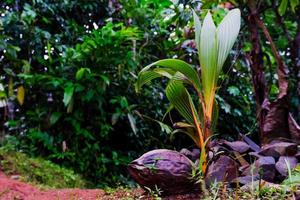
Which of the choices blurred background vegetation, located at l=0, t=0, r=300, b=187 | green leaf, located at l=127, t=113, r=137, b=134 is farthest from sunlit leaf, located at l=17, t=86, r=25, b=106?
green leaf, located at l=127, t=113, r=137, b=134

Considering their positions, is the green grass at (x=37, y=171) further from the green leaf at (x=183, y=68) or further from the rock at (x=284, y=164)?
the rock at (x=284, y=164)

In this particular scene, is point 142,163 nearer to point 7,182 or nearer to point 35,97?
point 7,182

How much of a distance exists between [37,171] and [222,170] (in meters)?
1.32

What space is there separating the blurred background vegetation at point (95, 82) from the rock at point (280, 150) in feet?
2.17

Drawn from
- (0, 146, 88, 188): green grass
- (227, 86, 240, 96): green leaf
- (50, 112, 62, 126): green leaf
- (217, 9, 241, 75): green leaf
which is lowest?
(0, 146, 88, 188): green grass

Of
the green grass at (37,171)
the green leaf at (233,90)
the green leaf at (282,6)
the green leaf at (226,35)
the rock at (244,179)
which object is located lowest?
the green grass at (37,171)

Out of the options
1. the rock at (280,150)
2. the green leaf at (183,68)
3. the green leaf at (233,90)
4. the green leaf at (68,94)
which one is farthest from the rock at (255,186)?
the green leaf at (233,90)

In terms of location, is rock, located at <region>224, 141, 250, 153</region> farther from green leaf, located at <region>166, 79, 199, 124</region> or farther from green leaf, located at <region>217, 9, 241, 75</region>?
green leaf, located at <region>217, 9, 241, 75</region>

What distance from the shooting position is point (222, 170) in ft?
4.51

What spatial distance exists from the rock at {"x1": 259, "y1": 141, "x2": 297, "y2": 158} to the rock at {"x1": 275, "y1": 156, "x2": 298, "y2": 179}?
0.03 meters

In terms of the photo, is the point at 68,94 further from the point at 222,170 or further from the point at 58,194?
the point at 222,170

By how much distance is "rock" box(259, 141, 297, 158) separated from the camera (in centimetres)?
152

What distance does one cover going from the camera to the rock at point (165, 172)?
1.32 metres

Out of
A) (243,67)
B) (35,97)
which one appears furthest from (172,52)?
(35,97)
